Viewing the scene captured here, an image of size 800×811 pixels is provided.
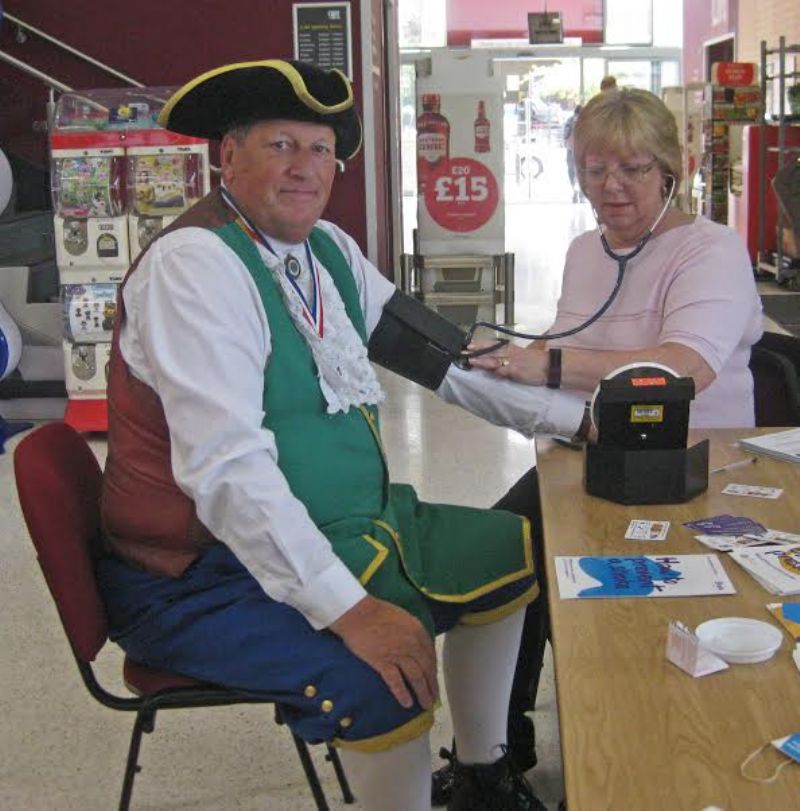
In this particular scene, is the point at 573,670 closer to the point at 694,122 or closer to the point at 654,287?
the point at 654,287

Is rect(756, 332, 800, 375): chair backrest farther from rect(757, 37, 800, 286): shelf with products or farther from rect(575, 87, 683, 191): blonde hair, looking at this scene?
rect(757, 37, 800, 286): shelf with products

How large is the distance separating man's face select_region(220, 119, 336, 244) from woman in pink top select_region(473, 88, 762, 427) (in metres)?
0.46

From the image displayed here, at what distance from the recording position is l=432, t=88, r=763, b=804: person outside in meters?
2.12

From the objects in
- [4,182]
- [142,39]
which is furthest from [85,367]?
[142,39]

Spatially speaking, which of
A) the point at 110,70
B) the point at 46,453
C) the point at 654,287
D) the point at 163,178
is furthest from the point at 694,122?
the point at 46,453

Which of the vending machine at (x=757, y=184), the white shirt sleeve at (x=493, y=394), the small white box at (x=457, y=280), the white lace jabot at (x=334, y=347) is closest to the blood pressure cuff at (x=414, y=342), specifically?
the white shirt sleeve at (x=493, y=394)

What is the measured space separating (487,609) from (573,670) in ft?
2.18

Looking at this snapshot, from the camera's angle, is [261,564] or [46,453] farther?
[46,453]

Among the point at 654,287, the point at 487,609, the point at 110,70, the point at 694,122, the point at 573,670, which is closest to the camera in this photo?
the point at 573,670

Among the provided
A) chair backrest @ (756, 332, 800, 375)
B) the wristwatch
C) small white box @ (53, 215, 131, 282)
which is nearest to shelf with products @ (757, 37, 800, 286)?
small white box @ (53, 215, 131, 282)

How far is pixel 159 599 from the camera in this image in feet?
5.60

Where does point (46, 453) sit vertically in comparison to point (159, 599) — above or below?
above

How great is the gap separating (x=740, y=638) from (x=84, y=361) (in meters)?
3.91

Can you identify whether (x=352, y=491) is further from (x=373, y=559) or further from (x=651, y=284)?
(x=651, y=284)
